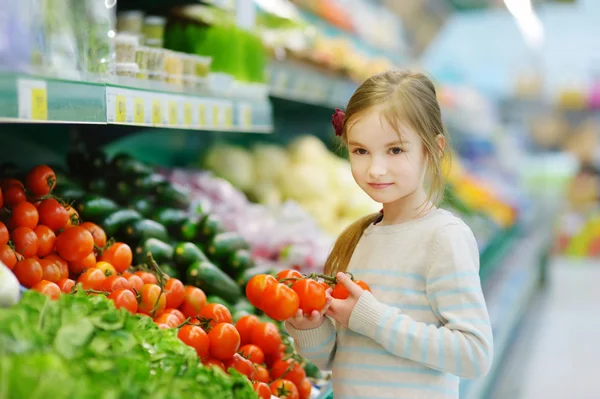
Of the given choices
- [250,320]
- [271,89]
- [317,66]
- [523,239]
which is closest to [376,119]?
[250,320]

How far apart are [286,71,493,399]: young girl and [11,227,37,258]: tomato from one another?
2.04 ft

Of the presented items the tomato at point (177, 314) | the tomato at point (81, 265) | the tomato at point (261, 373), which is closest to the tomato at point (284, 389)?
the tomato at point (261, 373)

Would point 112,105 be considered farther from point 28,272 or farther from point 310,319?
point 310,319

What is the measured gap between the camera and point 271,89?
345cm

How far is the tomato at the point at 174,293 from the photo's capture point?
6.33 feet

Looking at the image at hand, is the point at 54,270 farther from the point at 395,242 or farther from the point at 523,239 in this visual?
the point at 523,239

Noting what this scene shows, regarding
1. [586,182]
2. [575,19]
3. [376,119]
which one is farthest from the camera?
[575,19]

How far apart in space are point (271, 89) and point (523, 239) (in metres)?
4.76

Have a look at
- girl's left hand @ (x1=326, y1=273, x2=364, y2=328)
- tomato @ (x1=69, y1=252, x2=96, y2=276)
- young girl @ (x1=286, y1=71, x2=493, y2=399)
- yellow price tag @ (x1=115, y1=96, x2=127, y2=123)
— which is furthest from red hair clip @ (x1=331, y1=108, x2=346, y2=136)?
tomato @ (x1=69, y1=252, x2=96, y2=276)

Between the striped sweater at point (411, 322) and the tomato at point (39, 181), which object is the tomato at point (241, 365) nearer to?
the striped sweater at point (411, 322)

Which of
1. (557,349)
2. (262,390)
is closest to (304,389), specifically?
(262,390)

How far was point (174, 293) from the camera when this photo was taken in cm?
194

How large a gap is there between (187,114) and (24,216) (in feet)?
2.05

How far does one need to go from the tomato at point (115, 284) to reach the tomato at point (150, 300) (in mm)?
42
